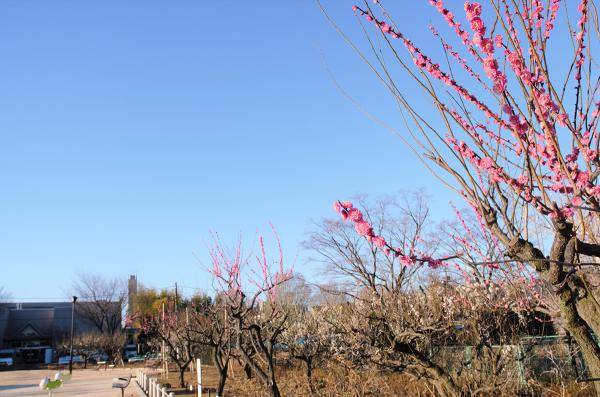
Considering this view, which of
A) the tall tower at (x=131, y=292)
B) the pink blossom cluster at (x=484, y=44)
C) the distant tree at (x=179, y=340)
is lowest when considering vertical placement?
the distant tree at (x=179, y=340)

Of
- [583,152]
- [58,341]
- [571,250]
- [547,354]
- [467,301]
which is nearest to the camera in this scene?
[583,152]

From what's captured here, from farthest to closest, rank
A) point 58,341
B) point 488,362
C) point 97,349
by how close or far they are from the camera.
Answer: point 58,341 < point 97,349 < point 488,362

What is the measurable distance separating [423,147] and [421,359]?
5.25 m

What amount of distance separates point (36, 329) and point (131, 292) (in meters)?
10.8

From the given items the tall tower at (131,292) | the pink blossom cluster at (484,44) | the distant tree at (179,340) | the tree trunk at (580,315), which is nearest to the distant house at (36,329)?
the tall tower at (131,292)

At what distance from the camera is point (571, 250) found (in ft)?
10.5

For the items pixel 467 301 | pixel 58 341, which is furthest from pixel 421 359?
pixel 58 341

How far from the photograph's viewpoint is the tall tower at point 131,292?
59.9 meters

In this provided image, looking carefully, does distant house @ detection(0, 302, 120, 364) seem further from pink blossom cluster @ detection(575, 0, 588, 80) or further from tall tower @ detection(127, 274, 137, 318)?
pink blossom cluster @ detection(575, 0, 588, 80)

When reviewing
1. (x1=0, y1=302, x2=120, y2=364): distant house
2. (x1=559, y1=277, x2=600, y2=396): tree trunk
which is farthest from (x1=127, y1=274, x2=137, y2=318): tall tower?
(x1=559, y1=277, x2=600, y2=396): tree trunk

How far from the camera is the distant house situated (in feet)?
178

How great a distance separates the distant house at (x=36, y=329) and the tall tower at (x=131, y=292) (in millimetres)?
4459

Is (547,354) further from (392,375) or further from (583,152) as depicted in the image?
(583,152)

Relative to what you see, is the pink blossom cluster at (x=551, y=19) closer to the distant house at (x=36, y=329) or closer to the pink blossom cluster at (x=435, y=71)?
the pink blossom cluster at (x=435, y=71)
